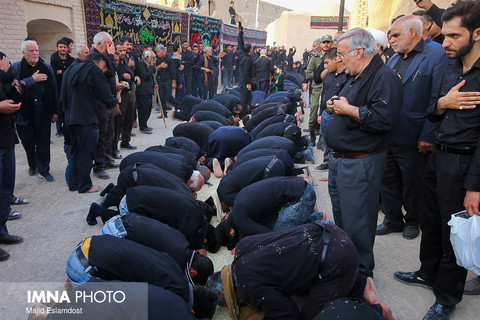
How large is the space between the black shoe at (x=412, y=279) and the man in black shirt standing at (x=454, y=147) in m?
0.31

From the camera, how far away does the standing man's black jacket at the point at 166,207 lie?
288 centimetres

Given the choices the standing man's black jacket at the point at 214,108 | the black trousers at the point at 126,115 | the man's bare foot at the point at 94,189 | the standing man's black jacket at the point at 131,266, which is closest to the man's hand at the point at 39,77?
the man's bare foot at the point at 94,189

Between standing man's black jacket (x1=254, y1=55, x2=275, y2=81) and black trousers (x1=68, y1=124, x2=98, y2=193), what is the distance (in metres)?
6.12

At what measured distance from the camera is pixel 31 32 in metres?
9.38

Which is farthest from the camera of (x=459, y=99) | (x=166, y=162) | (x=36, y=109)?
(x=36, y=109)

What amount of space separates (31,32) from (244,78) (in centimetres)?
592

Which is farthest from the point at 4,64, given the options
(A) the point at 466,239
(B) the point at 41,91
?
(A) the point at 466,239

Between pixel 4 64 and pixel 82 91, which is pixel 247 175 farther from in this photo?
pixel 4 64

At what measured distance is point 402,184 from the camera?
3389 mm

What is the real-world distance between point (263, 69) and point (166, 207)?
7484 millimetres

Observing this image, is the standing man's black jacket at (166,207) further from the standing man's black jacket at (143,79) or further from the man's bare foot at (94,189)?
the standing man's black jacket at (143,79)

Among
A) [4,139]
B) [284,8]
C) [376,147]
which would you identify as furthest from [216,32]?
[284,8]

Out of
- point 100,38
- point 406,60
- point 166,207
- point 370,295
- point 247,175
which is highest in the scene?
point 100,38

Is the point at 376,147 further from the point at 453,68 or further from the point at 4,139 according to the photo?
the point at 4,139
